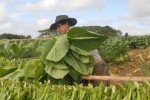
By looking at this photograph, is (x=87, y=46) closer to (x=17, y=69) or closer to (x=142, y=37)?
(x=17, y=69)

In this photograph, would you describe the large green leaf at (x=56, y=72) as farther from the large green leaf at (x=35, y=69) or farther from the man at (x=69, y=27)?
the man at (x=69, y=27)

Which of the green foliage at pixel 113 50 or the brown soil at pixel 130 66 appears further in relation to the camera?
the green foliage at pixel 113 50

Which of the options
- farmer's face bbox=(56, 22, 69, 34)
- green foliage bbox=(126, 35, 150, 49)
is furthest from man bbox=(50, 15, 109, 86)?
green foliage bbox=(126, 35, 150, 49)

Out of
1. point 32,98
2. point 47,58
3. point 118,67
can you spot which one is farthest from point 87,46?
point 118,67

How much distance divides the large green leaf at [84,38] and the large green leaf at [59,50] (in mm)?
71

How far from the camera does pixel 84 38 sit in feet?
10.9

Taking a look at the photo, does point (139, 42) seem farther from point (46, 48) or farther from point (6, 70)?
point (46, 48)

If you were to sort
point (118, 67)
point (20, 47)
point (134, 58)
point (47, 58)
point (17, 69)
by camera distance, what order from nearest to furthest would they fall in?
point (47, 58) < point (17, 69) < point (20, 47) < point (118, 67) < point (134, 58)

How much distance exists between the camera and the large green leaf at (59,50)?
323cm

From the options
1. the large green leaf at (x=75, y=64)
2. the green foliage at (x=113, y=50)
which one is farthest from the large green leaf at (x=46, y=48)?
the green foliage at (x=113, y=50)

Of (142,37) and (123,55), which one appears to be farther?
(142,37)

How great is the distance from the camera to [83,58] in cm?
335

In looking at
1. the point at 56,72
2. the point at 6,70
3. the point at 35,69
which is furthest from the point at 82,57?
the point at 6,70

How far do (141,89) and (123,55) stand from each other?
11.6 metres
